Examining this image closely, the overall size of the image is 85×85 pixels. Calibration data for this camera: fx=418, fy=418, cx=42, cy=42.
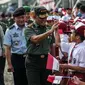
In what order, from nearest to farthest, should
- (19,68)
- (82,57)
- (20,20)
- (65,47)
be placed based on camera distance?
(82,57), (65,47), (20,20), (19,68)

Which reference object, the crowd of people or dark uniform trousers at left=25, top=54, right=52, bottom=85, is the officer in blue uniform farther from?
dark uniform trousers at left=25, top=54, right=52, bottom=85

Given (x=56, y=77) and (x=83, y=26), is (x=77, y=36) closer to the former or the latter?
(x=83, y=26)

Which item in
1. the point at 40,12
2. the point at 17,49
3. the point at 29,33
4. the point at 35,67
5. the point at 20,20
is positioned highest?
the point at 40,12

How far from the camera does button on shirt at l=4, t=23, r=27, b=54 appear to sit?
717cm

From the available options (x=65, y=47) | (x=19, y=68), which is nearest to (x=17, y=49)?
(x=19, y=68)

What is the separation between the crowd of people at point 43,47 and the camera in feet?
16.4

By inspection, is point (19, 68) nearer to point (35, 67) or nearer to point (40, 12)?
point (35, 67)

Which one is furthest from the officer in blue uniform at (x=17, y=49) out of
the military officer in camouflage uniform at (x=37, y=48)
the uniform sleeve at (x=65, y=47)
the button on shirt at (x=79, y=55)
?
the button on shirt at (x=79, y=55)

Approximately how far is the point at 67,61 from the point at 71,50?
490mm

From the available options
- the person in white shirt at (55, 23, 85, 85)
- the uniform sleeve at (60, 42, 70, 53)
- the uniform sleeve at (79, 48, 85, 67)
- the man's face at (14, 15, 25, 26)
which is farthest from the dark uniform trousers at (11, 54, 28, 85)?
the uniform sleeve at (79, 48, 85, 67)

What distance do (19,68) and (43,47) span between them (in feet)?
3.71

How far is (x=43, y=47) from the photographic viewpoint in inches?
244

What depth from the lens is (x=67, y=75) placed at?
5211 mm

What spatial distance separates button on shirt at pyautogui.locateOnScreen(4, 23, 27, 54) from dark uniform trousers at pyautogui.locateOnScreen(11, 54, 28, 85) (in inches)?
4.1
